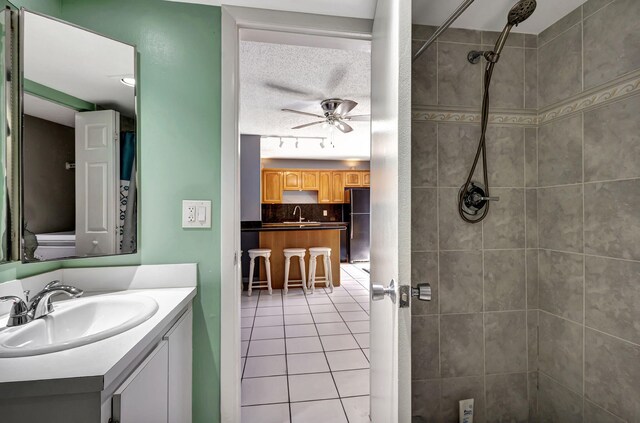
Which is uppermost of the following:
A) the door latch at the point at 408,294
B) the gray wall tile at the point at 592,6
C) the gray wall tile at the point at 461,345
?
the gray wall tile at the point at 592,6

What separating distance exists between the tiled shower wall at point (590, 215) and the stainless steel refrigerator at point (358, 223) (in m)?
4.72

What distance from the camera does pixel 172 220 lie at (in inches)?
54.1

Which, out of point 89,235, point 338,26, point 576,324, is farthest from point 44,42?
point 576,324

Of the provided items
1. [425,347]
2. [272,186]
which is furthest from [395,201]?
[272,186]

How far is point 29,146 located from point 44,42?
0.44 meters

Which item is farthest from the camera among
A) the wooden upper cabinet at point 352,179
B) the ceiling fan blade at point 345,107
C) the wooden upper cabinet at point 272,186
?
the wooden upper cabinet at point 352,179

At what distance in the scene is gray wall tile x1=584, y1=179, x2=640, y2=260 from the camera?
1.12 m

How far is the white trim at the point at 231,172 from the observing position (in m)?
1.37

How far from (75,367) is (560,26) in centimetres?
237

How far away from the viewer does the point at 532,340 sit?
1519 millimetres

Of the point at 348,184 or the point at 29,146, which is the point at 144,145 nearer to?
the point at 29,146

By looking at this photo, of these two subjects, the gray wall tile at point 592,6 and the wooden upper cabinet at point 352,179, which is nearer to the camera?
the gray wall tile at point 592,6

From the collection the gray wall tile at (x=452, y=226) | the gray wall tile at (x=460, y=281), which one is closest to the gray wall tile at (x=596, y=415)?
the gray wall tile at (x=460, y=281)

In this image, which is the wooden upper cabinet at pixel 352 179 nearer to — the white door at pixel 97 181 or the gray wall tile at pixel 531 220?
the gray wall tile at pixel 531 220
